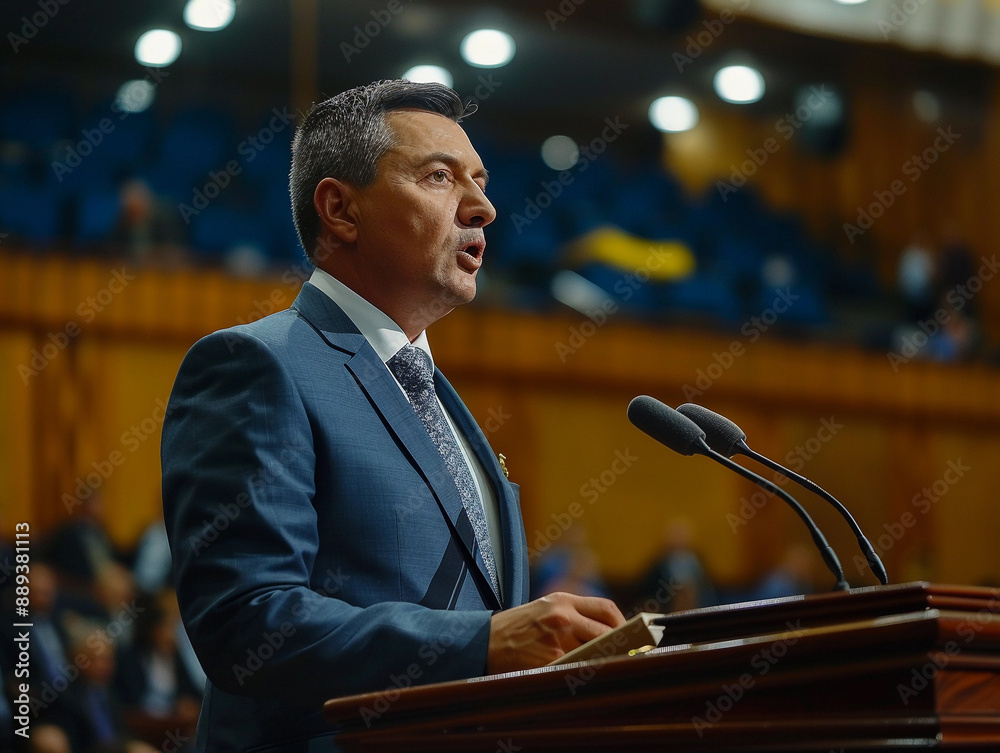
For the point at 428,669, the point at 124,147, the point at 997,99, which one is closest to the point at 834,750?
the point at 428,669

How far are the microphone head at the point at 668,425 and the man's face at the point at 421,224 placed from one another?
252mm

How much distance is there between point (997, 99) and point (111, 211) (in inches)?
237

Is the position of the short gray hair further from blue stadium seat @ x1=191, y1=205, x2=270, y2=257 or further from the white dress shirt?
blue stadium seat @ x1=191, y1=205, x2=270, y2=257

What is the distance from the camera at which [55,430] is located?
5.77 metres

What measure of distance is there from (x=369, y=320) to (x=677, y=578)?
4.74 m

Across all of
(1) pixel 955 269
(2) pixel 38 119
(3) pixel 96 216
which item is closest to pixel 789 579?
(1) pixel 955 269

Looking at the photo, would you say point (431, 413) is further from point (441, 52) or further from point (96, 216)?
point (441, 52)

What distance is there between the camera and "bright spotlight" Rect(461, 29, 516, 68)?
A: 804cm

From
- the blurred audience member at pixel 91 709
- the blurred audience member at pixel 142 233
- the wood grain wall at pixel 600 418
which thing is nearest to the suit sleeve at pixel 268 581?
the blurred audience member at pixel 91 709

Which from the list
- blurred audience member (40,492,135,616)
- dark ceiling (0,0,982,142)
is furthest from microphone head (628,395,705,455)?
dark ceiling (0,0,982,142)

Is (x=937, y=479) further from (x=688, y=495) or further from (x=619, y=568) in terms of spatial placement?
(x=619, y=568)

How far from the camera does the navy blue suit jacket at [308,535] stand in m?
1.14

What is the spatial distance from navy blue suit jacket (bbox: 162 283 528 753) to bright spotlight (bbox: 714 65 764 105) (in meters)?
7.48

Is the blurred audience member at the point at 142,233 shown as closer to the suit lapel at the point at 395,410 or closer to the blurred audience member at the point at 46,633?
the blurred audience member at the point at 46,633
